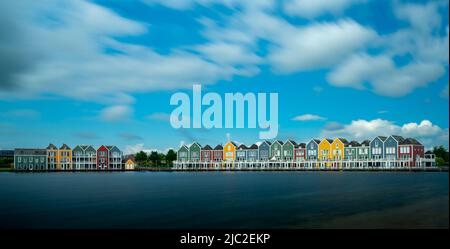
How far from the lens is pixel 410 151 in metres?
79.3

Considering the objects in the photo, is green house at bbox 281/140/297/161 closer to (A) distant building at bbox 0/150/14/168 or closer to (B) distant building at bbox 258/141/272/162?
(B) distant building at bbox 258/141/272/162

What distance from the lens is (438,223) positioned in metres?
18.0

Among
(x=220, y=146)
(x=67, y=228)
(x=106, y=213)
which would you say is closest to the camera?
(x=67, y=228)

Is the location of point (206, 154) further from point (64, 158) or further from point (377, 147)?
point (377, 147)

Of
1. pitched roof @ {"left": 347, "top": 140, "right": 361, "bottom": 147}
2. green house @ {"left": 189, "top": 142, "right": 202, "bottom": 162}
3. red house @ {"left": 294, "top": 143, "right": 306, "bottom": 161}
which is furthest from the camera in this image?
green house @ {"left": 189, "top": 142, "right": 202, "bottom": 162}

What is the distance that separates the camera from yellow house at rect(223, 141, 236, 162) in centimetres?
10219

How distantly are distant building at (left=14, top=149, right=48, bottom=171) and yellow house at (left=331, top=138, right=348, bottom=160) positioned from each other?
6596 centimetres

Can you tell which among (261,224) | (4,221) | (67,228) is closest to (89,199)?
(4,221)

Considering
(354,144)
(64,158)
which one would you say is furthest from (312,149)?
(64,158)

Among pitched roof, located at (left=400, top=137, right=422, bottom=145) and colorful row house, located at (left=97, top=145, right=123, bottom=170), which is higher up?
pitched roof, located at (left=400, top=137, right=422, bottom=145)

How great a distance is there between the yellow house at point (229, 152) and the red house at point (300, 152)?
618 inches

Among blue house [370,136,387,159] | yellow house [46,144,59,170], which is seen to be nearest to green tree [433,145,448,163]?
blue house [370,136,387,159]

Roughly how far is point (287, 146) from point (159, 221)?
256ft
